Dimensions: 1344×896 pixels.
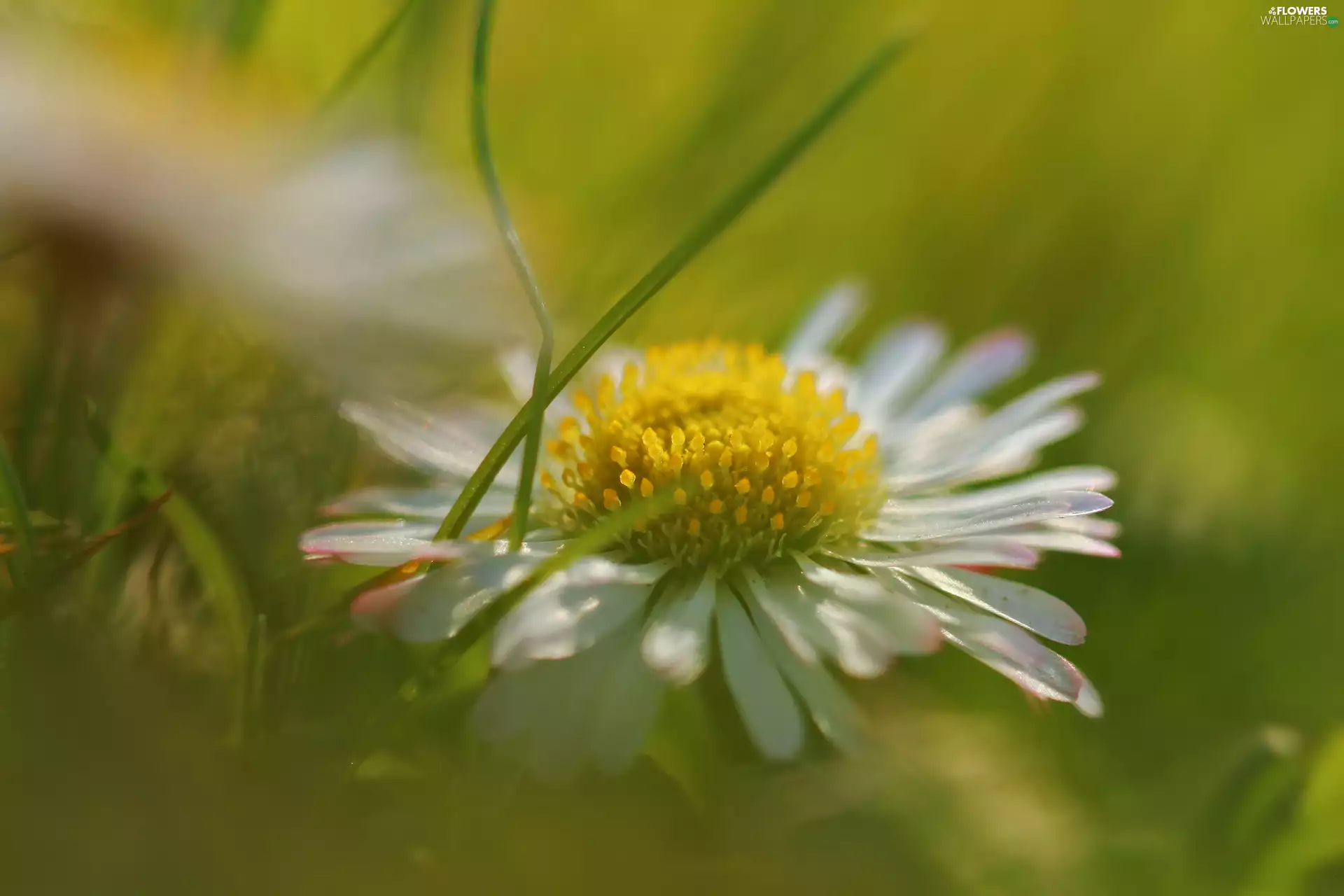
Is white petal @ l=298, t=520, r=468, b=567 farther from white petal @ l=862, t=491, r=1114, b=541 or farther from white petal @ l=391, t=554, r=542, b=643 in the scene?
white petal @ l=862, t=491, r=1114, b=541

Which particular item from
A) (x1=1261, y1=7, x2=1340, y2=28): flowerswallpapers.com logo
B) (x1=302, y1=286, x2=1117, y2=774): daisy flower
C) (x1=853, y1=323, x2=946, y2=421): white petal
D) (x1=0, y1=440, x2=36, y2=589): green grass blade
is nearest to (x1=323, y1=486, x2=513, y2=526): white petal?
(x1=302, y1=286, x2=1117, y2=774): daisy flower

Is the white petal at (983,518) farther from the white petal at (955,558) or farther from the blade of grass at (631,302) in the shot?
the blade of grass at (631,302)

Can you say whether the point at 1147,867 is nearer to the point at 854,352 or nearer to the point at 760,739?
the point at 760,739

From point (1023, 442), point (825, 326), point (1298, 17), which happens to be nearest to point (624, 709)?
point (1023, 442)

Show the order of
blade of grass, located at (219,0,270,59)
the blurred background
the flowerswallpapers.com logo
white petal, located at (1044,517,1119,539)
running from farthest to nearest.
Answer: the flowerswallpapers.com logo, blade of grass, located at (219,0,270,59), white petal, located at (1044,517,1119,539), the blurred background

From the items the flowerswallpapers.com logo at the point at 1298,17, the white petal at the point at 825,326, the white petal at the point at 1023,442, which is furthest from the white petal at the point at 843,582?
the flowerswallpapers.com logo at the point at 1298,17

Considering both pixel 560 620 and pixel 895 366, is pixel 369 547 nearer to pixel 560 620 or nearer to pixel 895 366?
pixel 560 620

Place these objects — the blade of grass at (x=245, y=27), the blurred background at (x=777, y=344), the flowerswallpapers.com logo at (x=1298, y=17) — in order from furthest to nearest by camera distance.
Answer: the flowerswallpapers.com logo at (x=1298, y=17) < the blade of grass at (x=245, y=27) < the blurred background at (x=777, y=344)

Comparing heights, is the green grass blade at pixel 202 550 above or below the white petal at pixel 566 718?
above
